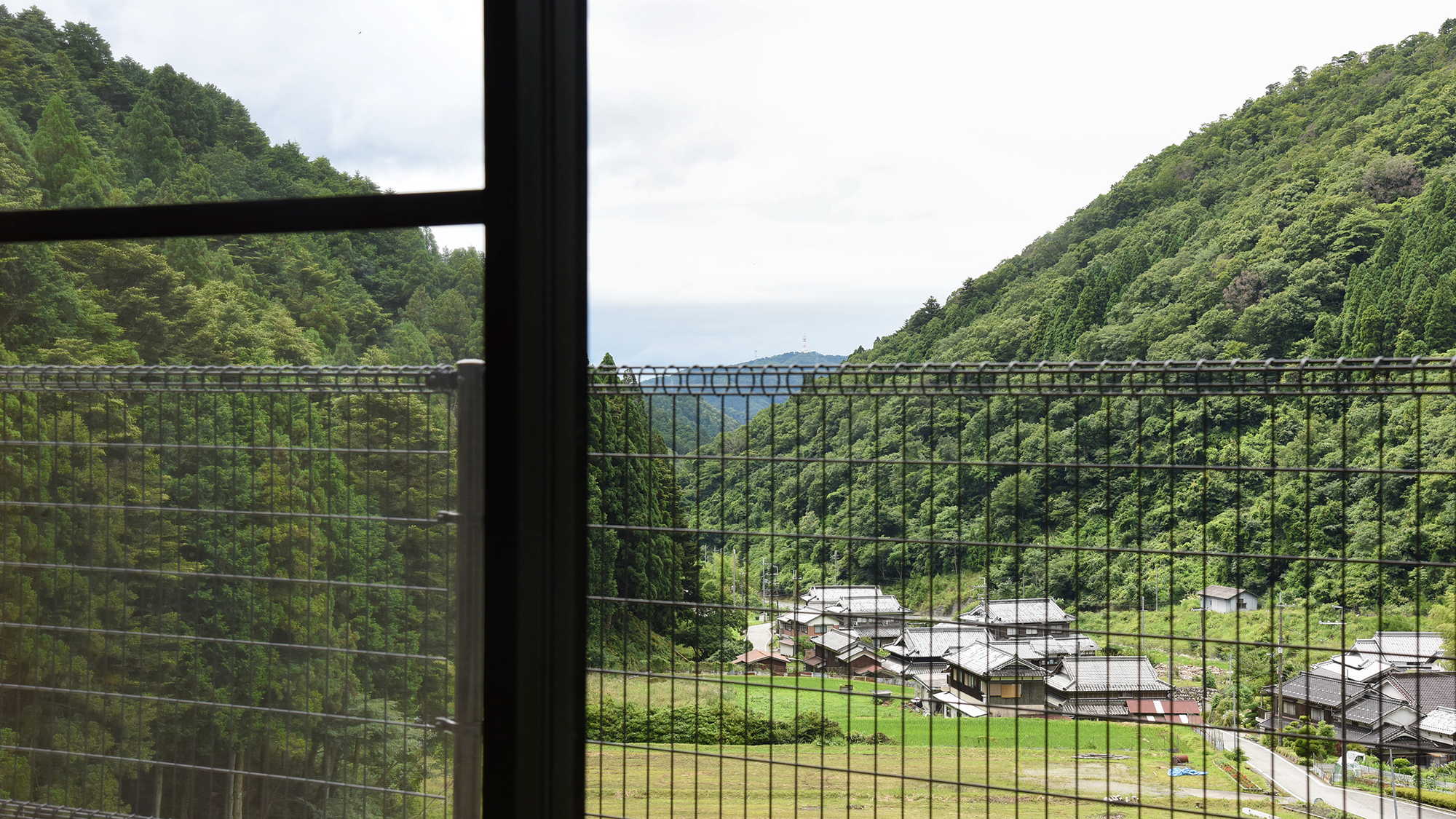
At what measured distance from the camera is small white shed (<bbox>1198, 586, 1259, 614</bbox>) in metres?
2.07

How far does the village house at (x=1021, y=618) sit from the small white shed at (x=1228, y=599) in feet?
1.26

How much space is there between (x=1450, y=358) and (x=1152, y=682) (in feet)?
6.90

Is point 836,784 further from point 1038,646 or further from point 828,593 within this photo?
point 828,593

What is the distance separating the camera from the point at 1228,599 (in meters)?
2.83

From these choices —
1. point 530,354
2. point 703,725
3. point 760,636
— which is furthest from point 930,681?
point 760,636

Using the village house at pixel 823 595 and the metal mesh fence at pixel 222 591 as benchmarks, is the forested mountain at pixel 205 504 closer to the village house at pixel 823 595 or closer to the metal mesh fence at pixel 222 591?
the metal mesh fence at pixel 222 591

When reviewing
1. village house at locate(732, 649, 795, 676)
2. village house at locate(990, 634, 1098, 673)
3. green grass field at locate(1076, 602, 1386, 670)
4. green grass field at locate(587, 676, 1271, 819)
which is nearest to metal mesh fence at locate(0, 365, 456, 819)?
green grass field at locate(587, 676, 1271, 819)

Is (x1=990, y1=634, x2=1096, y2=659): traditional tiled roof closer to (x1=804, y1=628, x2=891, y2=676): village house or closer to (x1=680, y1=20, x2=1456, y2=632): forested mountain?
(x1=804, y1=628, x2=891, y2=676): village house

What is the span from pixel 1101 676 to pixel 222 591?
376cm

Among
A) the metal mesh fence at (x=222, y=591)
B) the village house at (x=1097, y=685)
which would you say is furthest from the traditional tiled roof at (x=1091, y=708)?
the metal mesh fence at (x=222, y=591)

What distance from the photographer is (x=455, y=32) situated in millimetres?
837

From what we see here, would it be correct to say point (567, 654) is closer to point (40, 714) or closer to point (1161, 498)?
point (40, 714)

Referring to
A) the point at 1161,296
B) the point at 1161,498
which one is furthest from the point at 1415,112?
the point at 1161,498

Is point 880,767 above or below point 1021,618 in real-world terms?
below
